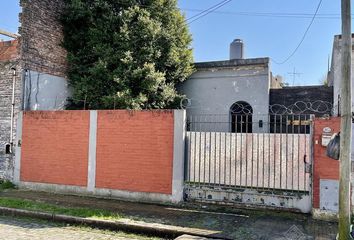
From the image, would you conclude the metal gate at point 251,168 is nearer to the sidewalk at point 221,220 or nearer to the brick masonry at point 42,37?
the sidewalk at point 221,220

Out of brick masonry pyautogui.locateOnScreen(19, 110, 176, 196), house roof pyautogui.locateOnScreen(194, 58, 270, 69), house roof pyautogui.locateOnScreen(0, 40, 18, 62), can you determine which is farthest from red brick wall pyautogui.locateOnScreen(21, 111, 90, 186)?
house roof pyautogui.locateOnScreen(194, 58, 270, 69)

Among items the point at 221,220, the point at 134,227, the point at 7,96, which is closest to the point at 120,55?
the point at 7,96

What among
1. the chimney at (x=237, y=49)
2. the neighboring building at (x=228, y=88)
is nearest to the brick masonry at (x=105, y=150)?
the neighboring building at (x=228, y=88)

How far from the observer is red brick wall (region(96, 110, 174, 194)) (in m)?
9.05

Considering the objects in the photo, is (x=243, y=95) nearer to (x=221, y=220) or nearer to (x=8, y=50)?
(x=221, y=220)

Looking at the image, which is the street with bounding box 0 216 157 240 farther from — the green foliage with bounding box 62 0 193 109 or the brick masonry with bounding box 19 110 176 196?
the green foliage with bounding box 62 0 193 109

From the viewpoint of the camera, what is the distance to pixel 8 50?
12055 mm

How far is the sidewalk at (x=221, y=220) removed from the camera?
21.1ft

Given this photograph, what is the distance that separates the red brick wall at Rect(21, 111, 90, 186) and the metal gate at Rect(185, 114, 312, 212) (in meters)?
3.38

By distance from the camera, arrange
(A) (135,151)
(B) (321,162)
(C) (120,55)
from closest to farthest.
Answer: (B) (321,162), (A) (135,151), (C) (120,55)

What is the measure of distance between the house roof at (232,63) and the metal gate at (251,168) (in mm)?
6363

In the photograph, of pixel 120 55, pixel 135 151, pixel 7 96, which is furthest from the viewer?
pixel 120 55

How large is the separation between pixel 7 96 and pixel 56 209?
5.58 meters

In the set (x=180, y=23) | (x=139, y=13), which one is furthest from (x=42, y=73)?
(x=180, y=23)
